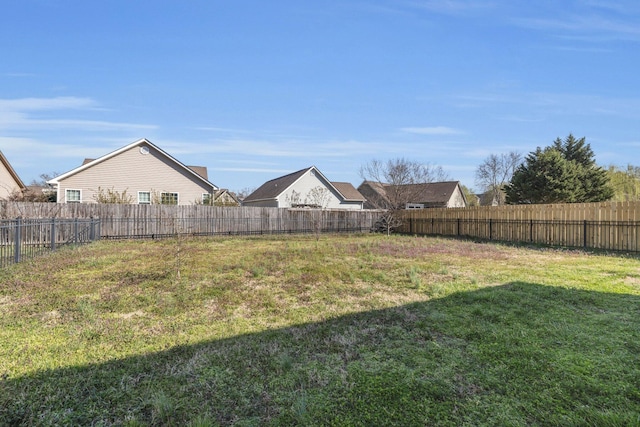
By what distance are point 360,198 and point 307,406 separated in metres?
31.7

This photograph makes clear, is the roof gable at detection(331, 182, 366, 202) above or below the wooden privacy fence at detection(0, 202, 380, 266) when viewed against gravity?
above

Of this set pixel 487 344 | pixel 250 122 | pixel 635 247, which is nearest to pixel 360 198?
pixel 250 122

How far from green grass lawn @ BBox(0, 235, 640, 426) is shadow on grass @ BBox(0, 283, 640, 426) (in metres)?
0.01

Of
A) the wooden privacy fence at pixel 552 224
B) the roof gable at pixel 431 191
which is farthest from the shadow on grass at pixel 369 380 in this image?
the roof gable at pixel 431 191

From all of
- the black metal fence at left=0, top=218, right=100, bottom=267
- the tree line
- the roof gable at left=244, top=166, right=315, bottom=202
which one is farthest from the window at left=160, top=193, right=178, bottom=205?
the tree line

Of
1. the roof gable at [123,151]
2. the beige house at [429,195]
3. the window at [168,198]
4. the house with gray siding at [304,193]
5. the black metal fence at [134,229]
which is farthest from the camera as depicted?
the beige house at [429,195]

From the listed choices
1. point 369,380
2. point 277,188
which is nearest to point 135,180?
point 277,188

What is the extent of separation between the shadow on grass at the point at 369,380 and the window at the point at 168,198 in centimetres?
1904

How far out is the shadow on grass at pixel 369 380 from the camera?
7.04 feet

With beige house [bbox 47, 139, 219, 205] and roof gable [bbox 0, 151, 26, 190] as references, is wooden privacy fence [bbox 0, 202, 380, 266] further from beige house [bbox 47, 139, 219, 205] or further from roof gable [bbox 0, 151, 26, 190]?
roof gable [bbox 0, 151, 26, 190]

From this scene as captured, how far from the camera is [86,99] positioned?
14.0 metres

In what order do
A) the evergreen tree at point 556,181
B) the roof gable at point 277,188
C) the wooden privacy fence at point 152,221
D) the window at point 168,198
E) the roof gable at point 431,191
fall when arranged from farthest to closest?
the roof gable at point 431,191
the roof gable at point 277,188
the evergreen tree at point 556,181
the window at point 168,198
the wooden privacy fence at point 152,221

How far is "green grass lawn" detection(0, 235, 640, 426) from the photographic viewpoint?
2209 mm

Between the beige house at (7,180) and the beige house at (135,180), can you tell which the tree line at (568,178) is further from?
the beige house at (7,180)
